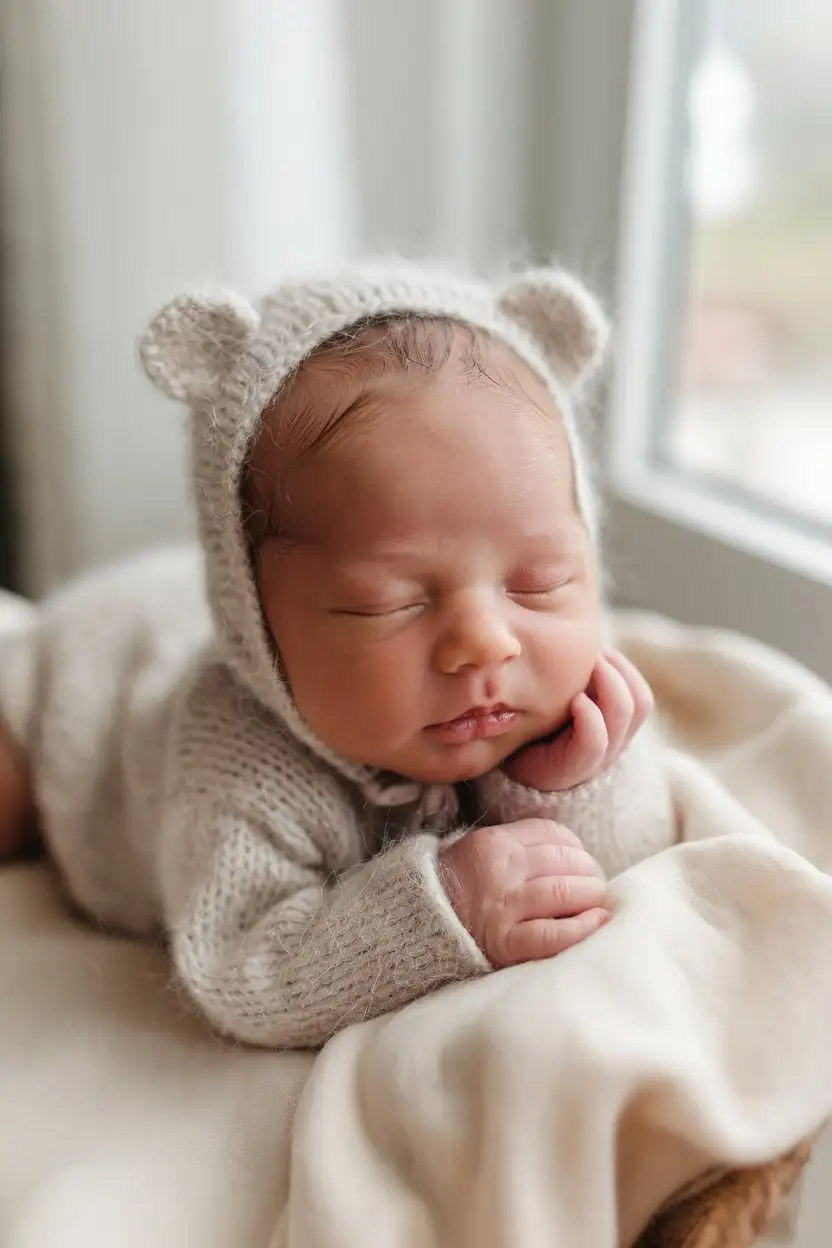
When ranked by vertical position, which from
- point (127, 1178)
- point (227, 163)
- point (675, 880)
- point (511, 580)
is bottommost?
point (127, 1178)

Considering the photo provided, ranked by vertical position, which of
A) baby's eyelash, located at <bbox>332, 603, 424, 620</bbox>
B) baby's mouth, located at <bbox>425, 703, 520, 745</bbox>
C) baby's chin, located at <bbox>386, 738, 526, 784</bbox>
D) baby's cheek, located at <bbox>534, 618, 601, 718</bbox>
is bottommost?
baby's chin, located at <bbox>386, 738, 526, 784</bbox>

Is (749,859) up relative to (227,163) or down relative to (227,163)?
down

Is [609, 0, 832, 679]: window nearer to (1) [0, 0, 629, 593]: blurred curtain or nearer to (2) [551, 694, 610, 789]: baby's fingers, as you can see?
(1) [0, 0, 629, 593]: blurred curtain

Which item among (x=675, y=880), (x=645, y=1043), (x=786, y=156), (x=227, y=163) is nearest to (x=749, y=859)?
(x=675, y=880)

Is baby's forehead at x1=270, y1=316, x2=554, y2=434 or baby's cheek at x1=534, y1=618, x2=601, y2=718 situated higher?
baby's forehead at x1=270, y1=316, x2=554, y2=434

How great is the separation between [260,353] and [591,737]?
0.33 m

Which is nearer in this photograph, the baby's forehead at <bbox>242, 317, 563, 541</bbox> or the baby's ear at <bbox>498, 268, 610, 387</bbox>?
the baby's forehead at <bbox>242, 317, 563, 541</bbox>

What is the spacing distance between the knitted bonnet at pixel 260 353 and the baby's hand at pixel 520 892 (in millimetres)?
114

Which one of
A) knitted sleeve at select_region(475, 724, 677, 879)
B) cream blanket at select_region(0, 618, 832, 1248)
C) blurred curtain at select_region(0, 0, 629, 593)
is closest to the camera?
cream blanket at select_region(0, 618, 832, 1248)

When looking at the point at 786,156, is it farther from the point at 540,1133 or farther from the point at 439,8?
the point at 540,1133

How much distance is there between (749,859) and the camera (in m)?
0.69

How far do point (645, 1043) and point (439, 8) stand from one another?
1170mm

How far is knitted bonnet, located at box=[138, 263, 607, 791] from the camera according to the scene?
759 mm

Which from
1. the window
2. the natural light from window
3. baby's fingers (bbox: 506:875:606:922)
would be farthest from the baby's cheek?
the natural light from window
